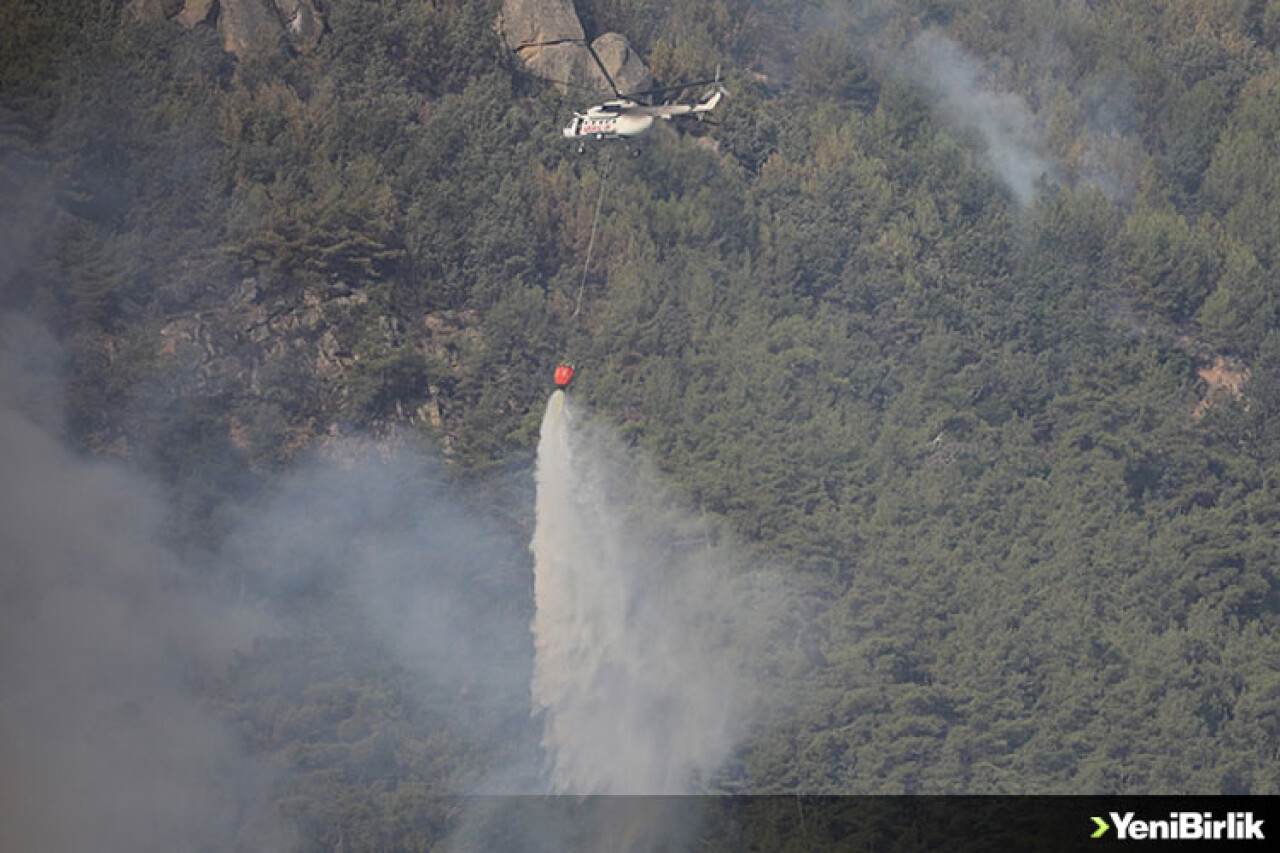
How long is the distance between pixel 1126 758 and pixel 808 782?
28.5 ft

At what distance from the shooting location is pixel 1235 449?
2891 inches

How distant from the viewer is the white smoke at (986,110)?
295 feet

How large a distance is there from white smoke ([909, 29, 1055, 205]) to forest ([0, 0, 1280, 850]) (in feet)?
1.56

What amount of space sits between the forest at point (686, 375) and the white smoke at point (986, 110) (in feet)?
1.56

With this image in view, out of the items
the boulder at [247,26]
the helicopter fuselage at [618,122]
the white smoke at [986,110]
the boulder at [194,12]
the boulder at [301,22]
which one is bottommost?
the white smoke at [986,110]

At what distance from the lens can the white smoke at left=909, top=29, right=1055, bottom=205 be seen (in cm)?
9000

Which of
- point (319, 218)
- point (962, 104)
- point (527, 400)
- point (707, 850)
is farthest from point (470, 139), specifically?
point (707, 850)

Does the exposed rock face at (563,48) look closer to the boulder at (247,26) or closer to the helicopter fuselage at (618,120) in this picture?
the boulder at (247,26)

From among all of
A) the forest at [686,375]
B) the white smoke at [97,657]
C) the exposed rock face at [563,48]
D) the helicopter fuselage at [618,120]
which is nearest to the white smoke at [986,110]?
the forest at [686,375]

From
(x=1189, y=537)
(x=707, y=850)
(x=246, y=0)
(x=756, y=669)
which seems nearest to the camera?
(x=707, y=850)

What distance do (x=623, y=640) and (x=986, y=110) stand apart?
142ft

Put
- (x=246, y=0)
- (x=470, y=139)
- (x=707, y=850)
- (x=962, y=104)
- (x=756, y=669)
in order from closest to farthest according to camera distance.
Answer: (x=707, y=850) < (x=756, y=669) < (x=470, y=139) < (x=246, y=0) < (x=962, y=104)

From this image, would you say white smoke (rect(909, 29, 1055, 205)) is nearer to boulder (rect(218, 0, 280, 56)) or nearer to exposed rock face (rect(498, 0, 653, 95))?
exposed rock face (rect(498, 0, 653, 95))

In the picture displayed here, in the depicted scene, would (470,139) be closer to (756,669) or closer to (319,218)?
(319,218)
